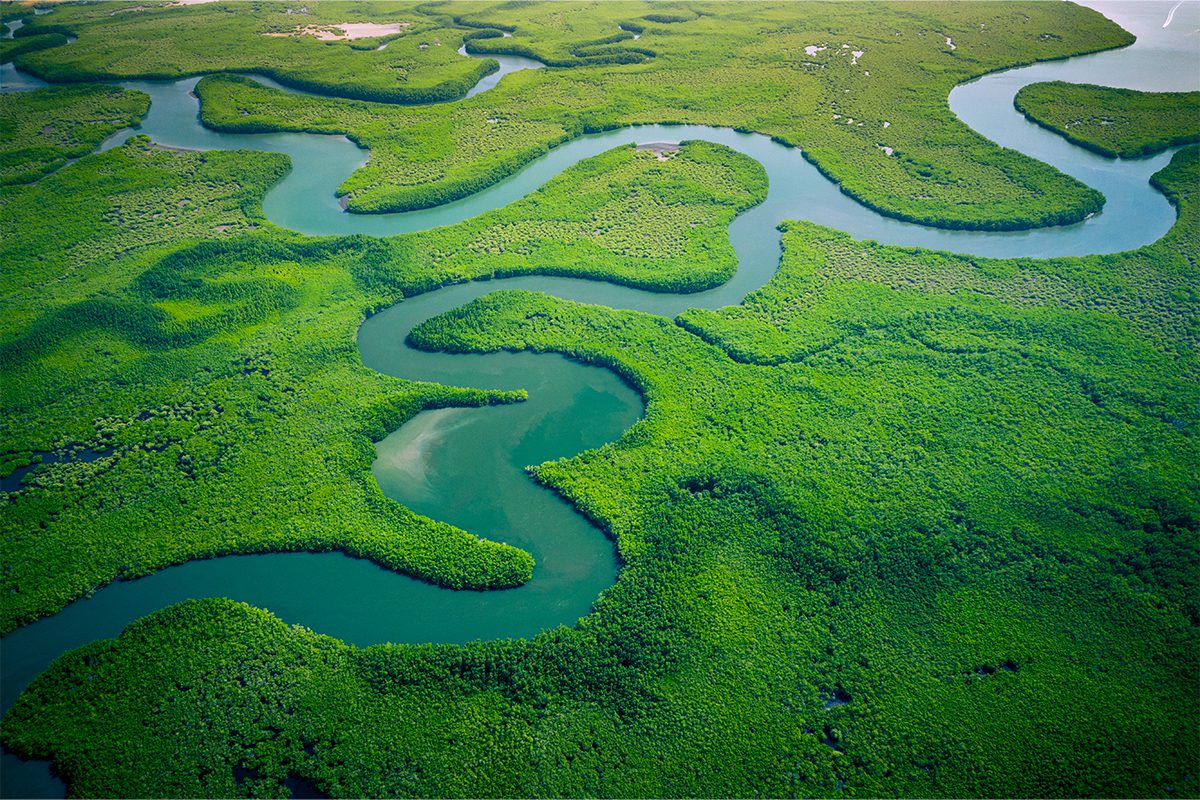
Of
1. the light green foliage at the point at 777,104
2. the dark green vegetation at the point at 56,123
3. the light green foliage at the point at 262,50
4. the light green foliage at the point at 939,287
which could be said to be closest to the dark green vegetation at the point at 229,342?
the dark green vegetation at the point at 56,123

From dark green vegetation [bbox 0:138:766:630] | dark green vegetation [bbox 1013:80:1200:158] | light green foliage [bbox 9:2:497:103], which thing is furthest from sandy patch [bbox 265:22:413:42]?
dark green vegetation [bbox 1013:80:1200:158]

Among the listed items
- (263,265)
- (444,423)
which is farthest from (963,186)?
(263,265)

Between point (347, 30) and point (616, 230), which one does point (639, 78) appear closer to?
point (616, 230)

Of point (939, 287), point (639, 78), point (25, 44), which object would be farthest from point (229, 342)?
point (25, 44)

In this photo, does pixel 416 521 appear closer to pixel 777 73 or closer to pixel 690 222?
pixel 690 222

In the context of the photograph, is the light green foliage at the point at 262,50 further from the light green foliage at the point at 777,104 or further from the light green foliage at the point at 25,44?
the light green foliage at the point at 777,104

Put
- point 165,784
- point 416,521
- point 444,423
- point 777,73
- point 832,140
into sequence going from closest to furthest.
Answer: point 165,784, point 416,521, point 444,423, point 832,140, point 777,73
